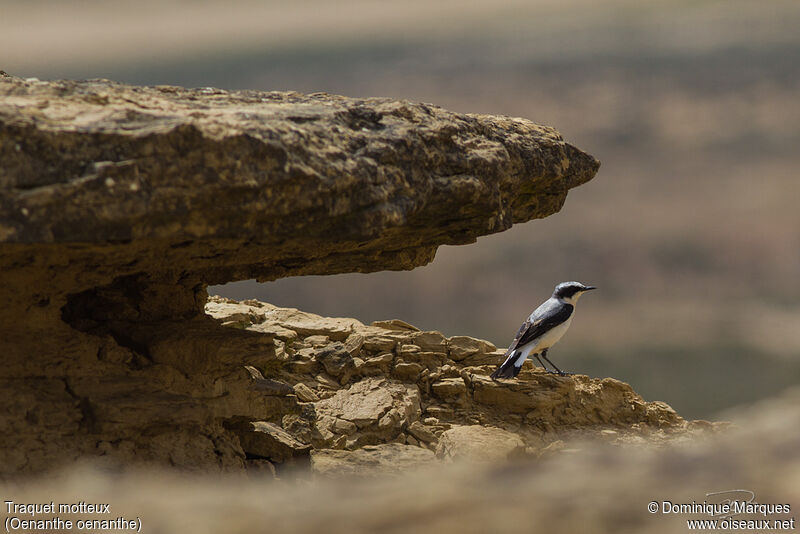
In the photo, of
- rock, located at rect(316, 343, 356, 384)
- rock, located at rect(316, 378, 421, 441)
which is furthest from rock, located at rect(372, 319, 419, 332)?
rock, located at rect(316, 378, 421, 441)

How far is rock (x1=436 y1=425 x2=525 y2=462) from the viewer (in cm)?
730

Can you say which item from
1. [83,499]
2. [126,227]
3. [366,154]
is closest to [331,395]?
[366,154]

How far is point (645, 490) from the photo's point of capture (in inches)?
124

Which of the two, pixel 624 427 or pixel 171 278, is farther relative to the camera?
pixel 624 427

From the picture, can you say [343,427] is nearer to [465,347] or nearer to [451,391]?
[451,391]

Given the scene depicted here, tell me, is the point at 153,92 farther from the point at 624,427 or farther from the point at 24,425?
the point at 624,427

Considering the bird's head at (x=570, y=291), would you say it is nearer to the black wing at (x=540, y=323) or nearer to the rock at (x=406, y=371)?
the black wing at (x=540, y=323)

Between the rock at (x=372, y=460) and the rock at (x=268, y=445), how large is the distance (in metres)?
0.18

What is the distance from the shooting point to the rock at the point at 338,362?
28.9 feet

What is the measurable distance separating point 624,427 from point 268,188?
5408 millimetres

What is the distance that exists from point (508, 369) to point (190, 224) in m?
4.60

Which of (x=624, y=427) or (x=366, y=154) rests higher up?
(x=366, y=154)

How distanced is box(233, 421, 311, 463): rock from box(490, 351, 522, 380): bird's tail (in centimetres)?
237

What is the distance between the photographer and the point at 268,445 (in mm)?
6883
